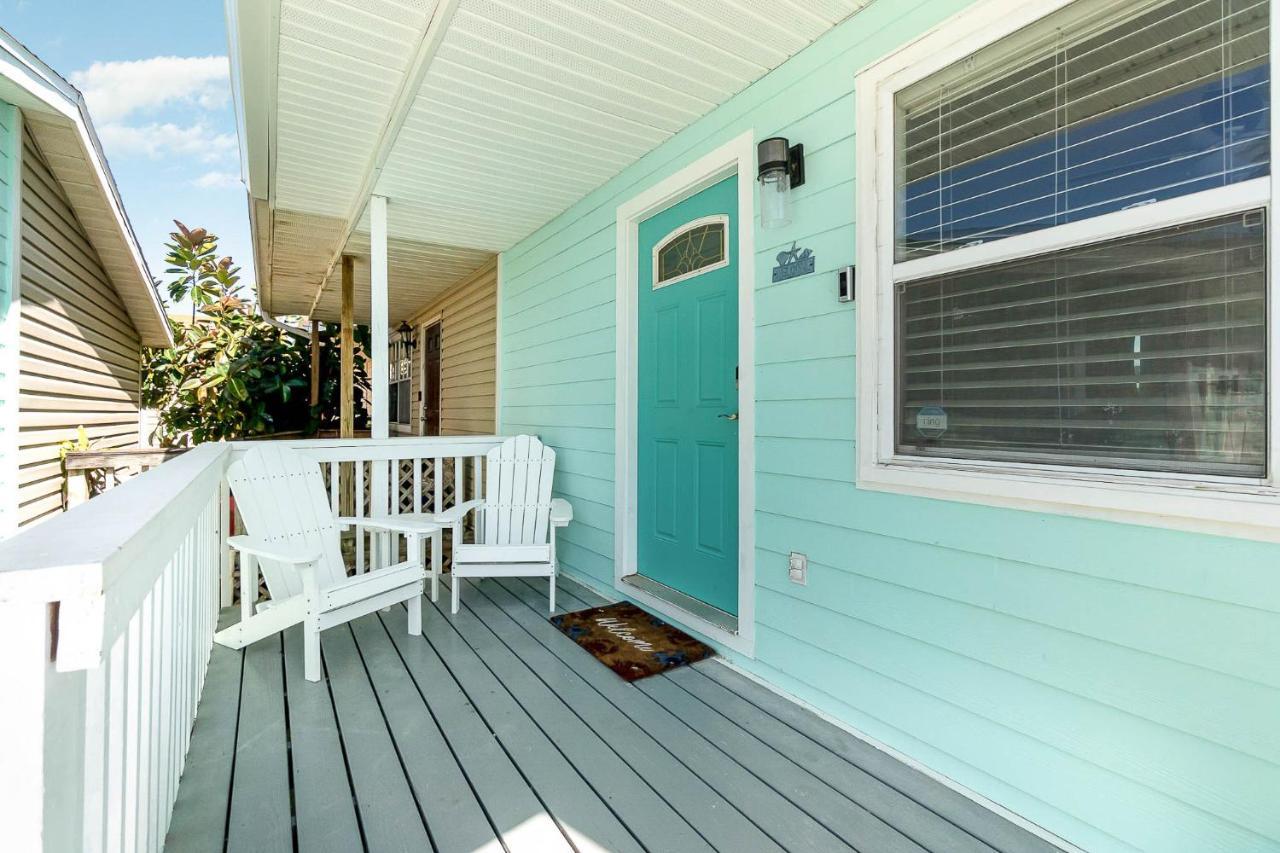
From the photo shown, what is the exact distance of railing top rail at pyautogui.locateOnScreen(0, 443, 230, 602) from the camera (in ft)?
2.22

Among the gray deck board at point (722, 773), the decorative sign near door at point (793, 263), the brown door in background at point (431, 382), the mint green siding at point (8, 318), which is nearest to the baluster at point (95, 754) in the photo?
the gray deck board at point (722, 773)

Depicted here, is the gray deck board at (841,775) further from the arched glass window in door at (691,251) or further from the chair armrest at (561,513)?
the arched glass window in door at (691,251)

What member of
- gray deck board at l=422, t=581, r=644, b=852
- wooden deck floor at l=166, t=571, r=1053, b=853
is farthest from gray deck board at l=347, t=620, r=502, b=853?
gray deck board at l=422, t=581, r=644, b=852

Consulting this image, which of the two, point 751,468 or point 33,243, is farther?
point 33,243

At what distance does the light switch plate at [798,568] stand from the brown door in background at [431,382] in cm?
613

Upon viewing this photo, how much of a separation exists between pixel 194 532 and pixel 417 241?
3.49 metres

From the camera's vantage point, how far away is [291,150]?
3410 millimetres

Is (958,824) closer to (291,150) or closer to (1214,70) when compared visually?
(1214,70)

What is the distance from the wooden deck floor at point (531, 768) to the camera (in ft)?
5.37

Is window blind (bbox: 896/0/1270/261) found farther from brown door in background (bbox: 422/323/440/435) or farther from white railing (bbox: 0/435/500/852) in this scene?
brown door in background (bbox: 422/323/440/435)

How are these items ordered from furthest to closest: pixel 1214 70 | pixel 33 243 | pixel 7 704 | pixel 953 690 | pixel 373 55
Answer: pixel 33 243 < pixel 373 55 < pixel 953 690 < pixel 1214 70 < pixel 7 704

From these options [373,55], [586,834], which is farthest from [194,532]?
[373,55]

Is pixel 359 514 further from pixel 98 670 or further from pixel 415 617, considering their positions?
pixel 98 670

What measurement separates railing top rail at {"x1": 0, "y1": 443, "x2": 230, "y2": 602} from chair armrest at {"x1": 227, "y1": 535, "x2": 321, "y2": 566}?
1.07 metres
